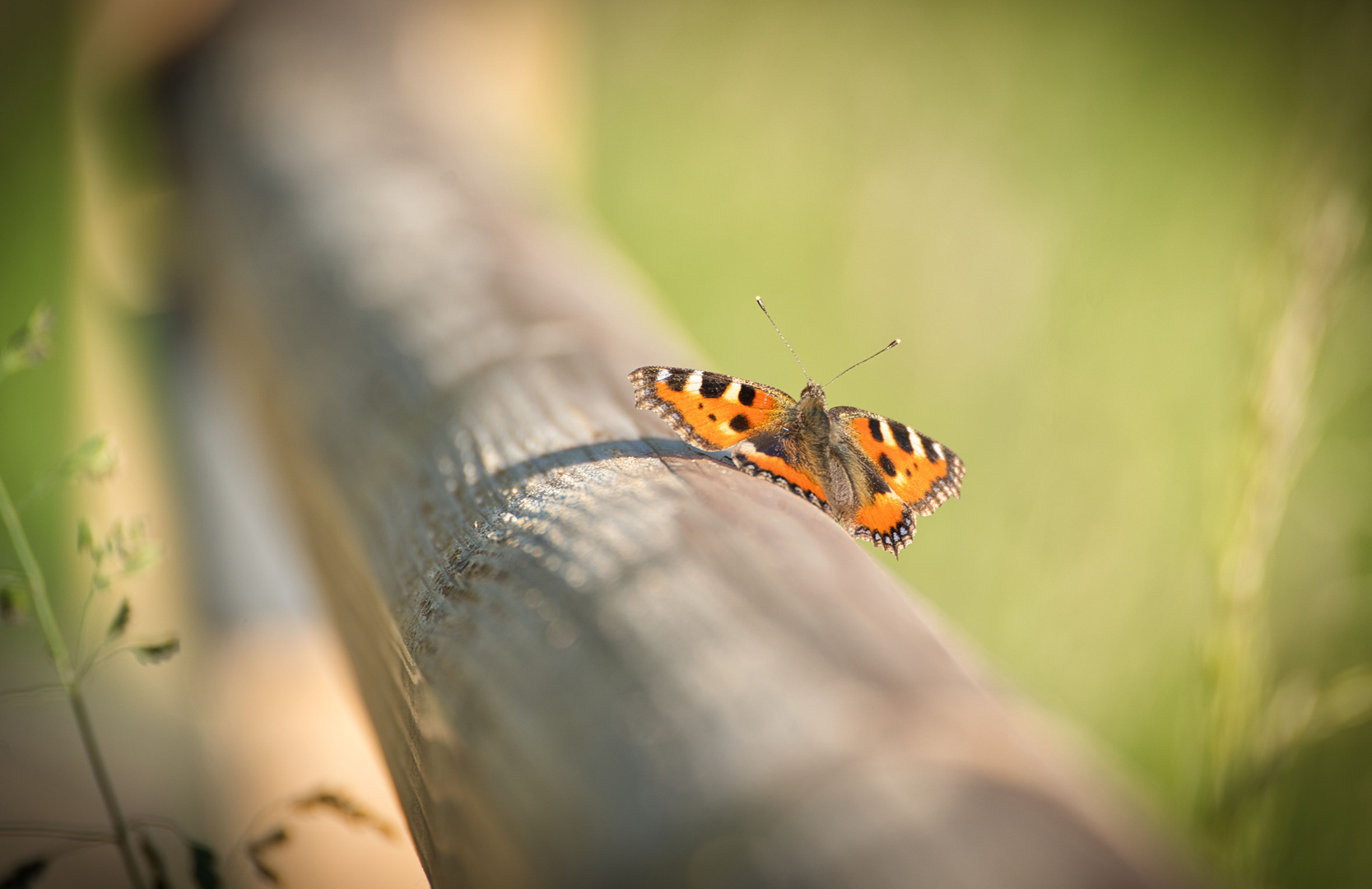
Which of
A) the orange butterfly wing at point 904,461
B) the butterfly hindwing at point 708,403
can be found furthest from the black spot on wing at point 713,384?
the orange butterfly wing at point 904,461

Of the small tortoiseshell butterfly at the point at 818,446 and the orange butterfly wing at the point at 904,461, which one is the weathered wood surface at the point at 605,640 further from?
the orange butterfly wing at the point at 904,461

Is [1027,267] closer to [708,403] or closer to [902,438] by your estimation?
[902,438]

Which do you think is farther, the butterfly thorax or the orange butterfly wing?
the orange butterfly wing

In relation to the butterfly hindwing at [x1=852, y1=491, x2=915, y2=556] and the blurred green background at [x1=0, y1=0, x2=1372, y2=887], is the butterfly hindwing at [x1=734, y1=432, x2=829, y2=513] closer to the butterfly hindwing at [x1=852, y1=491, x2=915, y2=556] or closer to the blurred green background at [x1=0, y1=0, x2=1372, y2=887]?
the butterfly hindwing at [x1=852, y1=491, x2=915, y2=556]

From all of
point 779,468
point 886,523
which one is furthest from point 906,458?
point 779,468

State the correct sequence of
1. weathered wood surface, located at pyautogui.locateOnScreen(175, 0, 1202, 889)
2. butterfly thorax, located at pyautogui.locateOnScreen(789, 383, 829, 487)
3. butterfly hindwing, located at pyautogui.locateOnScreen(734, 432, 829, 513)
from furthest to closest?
1. butterfly thorax, located at pyautogui.locateOnScreen(789, 383, 829, 487)
2. butterfly hindwing, located at pyautogui.locateOnScreen(734, 432, 829, 513)
3. weathered wood surface, located at pyautogui.locateOnScreen(175, 0, 1202, 889)

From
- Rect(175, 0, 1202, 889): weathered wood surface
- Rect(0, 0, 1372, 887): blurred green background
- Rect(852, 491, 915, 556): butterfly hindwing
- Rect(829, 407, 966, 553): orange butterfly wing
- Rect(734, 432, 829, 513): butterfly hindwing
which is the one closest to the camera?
Rect(175, 0, 1202, 889): weathered wood surface

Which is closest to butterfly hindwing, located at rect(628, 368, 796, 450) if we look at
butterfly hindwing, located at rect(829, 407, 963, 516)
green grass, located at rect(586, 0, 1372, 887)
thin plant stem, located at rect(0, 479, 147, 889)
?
butterfly hindwing, located at rect(829, 407, 963, 516)
